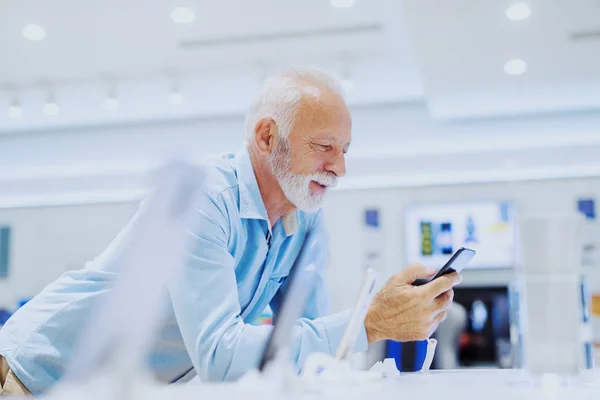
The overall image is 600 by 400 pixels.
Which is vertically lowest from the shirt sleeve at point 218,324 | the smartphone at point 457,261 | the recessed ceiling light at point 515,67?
the shirt sleeve at point 218,324

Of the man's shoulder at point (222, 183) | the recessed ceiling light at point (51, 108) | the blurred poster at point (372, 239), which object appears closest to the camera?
the man's shoulder at point (222, 183)

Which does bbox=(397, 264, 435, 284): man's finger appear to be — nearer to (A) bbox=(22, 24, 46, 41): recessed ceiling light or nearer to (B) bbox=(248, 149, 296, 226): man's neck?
(B) bbox=(248, 149, 296, 226): man's neck

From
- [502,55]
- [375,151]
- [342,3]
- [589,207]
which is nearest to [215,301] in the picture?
[342,3]

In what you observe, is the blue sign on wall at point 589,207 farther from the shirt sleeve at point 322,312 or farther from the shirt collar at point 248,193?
the shirt collar at point 248,193

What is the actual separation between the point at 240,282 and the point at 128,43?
348 centimetres

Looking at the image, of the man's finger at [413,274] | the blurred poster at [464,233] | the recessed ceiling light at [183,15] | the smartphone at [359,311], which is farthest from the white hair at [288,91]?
the blurred poster at [464,233]

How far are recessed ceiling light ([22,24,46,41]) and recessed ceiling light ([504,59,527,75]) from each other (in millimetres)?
2981

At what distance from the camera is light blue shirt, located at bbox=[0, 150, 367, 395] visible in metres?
1.19

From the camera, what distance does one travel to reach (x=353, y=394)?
790 mm

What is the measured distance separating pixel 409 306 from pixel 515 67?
384cm

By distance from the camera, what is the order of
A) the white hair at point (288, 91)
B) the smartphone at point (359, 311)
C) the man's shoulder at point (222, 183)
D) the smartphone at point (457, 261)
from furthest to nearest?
1. the white hair at point (288, 91)
2. the man's shoulder at point (222, 183)
3. the smartphone at point (457, 261)
4. the smartphone at point (359, 311)

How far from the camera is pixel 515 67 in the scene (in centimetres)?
468

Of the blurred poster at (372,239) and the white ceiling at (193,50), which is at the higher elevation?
the white ceiling at (193,50)

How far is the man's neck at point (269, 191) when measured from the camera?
160cm
